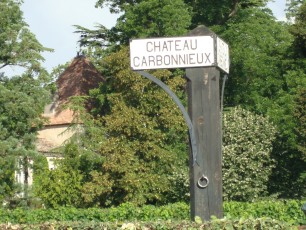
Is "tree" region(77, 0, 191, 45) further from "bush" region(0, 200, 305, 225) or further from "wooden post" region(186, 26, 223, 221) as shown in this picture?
"wooden post" region(186, 26, 223, 221)

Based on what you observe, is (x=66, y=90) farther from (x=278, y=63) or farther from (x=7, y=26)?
(x=278, y=63)


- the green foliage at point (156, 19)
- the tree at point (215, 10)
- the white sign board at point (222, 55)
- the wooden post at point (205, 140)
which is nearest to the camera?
the wooden post at point (205, 140)

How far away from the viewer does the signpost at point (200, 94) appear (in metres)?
9.65

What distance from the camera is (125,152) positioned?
35562 millimetres

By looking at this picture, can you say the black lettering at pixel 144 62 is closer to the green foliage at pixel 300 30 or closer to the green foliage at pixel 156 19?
the green foliage at pixel 156 19

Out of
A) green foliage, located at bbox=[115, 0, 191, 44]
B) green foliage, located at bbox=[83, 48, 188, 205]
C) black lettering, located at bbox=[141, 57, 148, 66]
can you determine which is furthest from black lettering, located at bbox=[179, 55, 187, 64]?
green foliage, located at bbox=[115, 0, 191, 44]

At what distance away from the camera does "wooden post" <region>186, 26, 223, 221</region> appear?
963 centimetres

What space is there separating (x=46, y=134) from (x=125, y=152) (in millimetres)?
22774

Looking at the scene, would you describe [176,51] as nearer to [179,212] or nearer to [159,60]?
[159,60]

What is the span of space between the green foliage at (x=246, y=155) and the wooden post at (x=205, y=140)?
26080 millimetres

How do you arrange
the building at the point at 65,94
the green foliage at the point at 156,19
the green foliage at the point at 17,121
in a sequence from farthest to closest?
the building at the point at 65,94
the green foliage at the point at 156,19
the green foliage at the point at 17,121

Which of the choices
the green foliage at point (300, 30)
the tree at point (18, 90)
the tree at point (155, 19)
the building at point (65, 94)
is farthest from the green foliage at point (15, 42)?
the green foliage at point (300, 30)

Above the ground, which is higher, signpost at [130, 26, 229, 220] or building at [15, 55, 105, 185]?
building at [15, 55, 105, 185]

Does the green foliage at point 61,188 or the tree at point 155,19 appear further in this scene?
the tree at point 155,19
